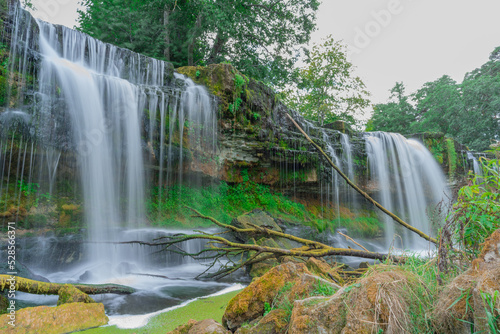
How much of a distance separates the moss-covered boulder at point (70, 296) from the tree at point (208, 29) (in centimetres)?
1308

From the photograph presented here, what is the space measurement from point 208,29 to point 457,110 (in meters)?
24.6

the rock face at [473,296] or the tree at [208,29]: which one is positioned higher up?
the tree at [208,29]

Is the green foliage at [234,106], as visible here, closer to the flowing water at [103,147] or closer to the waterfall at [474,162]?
the flowing water at [103,147]

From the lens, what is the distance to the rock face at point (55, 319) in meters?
3.06

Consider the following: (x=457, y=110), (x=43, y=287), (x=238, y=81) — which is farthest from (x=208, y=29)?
(x=457, y=110)

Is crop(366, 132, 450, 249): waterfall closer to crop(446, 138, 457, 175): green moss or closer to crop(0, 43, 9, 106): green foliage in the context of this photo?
crop(446, 138, 457, 175): green moss

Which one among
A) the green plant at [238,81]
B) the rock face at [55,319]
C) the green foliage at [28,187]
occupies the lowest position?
the rock face at [55,319]

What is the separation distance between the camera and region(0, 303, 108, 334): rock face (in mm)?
3059

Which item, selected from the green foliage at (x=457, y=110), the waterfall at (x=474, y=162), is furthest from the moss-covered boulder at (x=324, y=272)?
the green foliage at (x=457, y=110)

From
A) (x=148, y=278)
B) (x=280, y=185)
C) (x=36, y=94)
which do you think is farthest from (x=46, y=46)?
(x=280, y=185)

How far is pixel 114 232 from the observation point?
26.3 ft

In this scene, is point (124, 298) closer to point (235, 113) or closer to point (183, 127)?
point (183, 127)

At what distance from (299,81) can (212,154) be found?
11540 millimetres

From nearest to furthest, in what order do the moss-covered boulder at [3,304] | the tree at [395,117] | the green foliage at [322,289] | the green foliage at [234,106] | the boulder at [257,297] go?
the green foliage at [322,289] < the boulder at [257,297] < the moss-covered boulder at [3,304] < the green foliage at [234,106] < the tree at [395,117]
